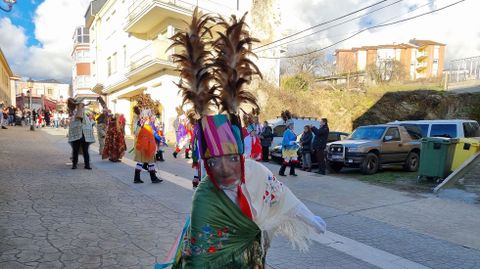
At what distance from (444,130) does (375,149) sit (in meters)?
2.82

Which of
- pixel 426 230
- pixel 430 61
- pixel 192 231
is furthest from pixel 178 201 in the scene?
pixel 430 61

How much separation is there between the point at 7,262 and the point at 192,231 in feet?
9.69

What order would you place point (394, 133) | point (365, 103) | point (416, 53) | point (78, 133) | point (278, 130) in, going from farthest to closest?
point (416, 53)
point (365, 103)
point (278, 130)
point (394, 133)
point (78, 133)

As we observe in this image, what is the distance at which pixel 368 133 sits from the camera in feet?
42.6

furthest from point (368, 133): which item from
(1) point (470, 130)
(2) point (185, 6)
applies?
(2) point (185, 6)

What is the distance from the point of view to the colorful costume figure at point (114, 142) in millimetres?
11719

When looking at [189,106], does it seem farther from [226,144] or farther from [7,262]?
[7,262]

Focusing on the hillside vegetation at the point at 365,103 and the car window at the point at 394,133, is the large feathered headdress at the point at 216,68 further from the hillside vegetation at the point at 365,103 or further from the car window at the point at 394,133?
the hillside vegetation at the point at 365,103

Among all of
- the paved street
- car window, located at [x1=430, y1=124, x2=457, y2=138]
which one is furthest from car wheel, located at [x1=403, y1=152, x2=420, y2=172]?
the paved street

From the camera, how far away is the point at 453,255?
460 cm

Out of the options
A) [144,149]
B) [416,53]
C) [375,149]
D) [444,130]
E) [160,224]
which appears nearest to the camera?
[160,224]

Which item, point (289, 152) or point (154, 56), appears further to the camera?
point (154, 56)

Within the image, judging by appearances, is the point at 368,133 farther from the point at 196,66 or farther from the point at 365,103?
the point at 365,103

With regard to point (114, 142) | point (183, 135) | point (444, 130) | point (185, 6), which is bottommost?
point (114, 142)
